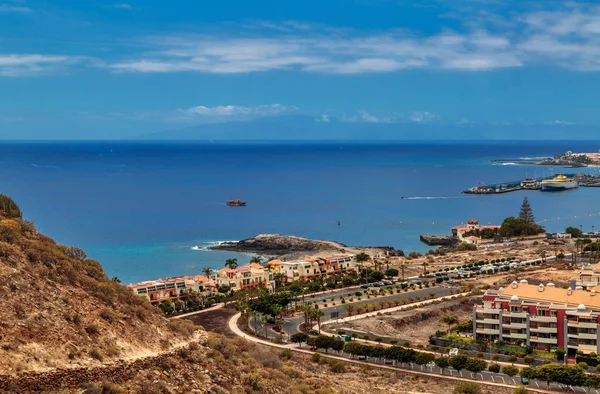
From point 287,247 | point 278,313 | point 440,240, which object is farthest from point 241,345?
point 440,240

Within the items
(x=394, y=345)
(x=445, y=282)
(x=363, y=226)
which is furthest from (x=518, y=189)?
(x=394, y=345)

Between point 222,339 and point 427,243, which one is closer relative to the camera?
point 222,339

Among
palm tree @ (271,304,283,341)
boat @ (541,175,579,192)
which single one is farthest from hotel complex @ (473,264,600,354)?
boat @ (541,175,579,192)

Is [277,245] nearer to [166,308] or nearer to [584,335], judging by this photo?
[166,308]

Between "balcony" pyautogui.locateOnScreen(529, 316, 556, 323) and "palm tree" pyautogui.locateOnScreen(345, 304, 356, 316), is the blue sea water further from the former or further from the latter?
"balcony" pyautogui.locateOnScreen(529, 316, 556, 323)

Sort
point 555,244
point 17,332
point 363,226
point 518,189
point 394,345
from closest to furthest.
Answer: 1. point 17,332
2. point 394,345
3. point 555,244
4. point 363,226
5. point 518,189

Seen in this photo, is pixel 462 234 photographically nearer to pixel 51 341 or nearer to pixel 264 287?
pixel 264 287

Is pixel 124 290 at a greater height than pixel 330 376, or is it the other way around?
pixel 124 290
